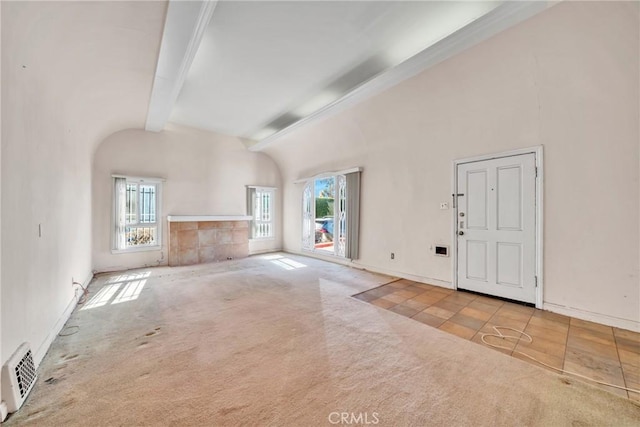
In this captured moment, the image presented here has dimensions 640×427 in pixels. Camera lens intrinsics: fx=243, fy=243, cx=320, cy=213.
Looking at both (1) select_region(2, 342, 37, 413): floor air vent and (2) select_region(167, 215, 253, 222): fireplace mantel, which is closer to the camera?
(1) select_region(2, 342, 37, 413): floor air vent

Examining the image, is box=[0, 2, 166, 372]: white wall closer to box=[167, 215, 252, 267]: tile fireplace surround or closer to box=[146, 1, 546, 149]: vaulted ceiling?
box=[146, 1, 546, 149]: vaulted ceiling

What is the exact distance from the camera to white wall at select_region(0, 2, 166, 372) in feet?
5.28

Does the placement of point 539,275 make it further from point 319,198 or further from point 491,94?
point 319,198

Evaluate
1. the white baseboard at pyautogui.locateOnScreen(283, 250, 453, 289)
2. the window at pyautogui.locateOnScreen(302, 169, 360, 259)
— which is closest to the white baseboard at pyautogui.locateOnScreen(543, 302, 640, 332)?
the white baseboard at pyautogui.locateOnScreen(283, 250, 453, 289)

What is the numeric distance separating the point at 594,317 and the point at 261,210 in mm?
6842

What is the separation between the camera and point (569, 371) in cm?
184

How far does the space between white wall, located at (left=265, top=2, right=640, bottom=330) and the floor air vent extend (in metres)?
4.49

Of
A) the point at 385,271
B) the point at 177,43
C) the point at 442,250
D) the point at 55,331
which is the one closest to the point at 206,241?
the point at 55,331

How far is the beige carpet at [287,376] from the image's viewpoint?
1.45m

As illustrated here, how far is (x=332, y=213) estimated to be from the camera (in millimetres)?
6406

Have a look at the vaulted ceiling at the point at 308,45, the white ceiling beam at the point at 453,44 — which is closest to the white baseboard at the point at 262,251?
the vaulted ceiling at the point at 308,45

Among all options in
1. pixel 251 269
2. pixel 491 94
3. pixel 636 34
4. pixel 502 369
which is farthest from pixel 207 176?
pixel 636 34

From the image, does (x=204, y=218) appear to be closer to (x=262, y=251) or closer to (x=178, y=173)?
(x=178, y=173)

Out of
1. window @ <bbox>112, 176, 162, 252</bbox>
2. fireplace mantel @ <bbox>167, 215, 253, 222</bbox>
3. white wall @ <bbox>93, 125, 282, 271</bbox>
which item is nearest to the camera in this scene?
white wall @ <bbox>93, 125, 282, 271</bbox>
